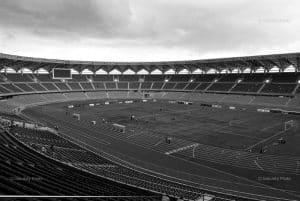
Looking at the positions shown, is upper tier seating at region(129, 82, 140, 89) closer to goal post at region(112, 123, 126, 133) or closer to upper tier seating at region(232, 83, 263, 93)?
upper tier seating at region(232, 83, 263, 93)

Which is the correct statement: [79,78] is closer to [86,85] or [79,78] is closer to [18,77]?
[86,85]

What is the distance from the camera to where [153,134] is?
129 feet

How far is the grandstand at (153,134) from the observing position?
15.2m

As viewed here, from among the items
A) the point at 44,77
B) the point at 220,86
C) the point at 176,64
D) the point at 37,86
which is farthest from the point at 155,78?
the point at 37,86

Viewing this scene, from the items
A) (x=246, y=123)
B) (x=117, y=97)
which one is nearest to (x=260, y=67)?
(x=246, y=123)

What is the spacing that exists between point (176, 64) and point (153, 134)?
64471 mm

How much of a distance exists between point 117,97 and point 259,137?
6860 cm

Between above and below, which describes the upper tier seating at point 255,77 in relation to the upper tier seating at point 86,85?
above

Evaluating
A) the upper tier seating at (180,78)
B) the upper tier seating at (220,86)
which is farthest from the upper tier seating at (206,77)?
the upper tier seating at (220,86)

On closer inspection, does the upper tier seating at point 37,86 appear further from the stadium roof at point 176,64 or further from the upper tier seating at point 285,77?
the upper tier seating at point 285,77

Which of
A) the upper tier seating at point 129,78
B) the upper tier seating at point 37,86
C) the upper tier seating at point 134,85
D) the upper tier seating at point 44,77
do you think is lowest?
the upper tier seating at point 37,86

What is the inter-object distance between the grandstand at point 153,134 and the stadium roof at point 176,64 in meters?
0.47

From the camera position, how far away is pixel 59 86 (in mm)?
94188

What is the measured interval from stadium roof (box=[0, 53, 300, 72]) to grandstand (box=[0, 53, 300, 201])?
1.53 ft
